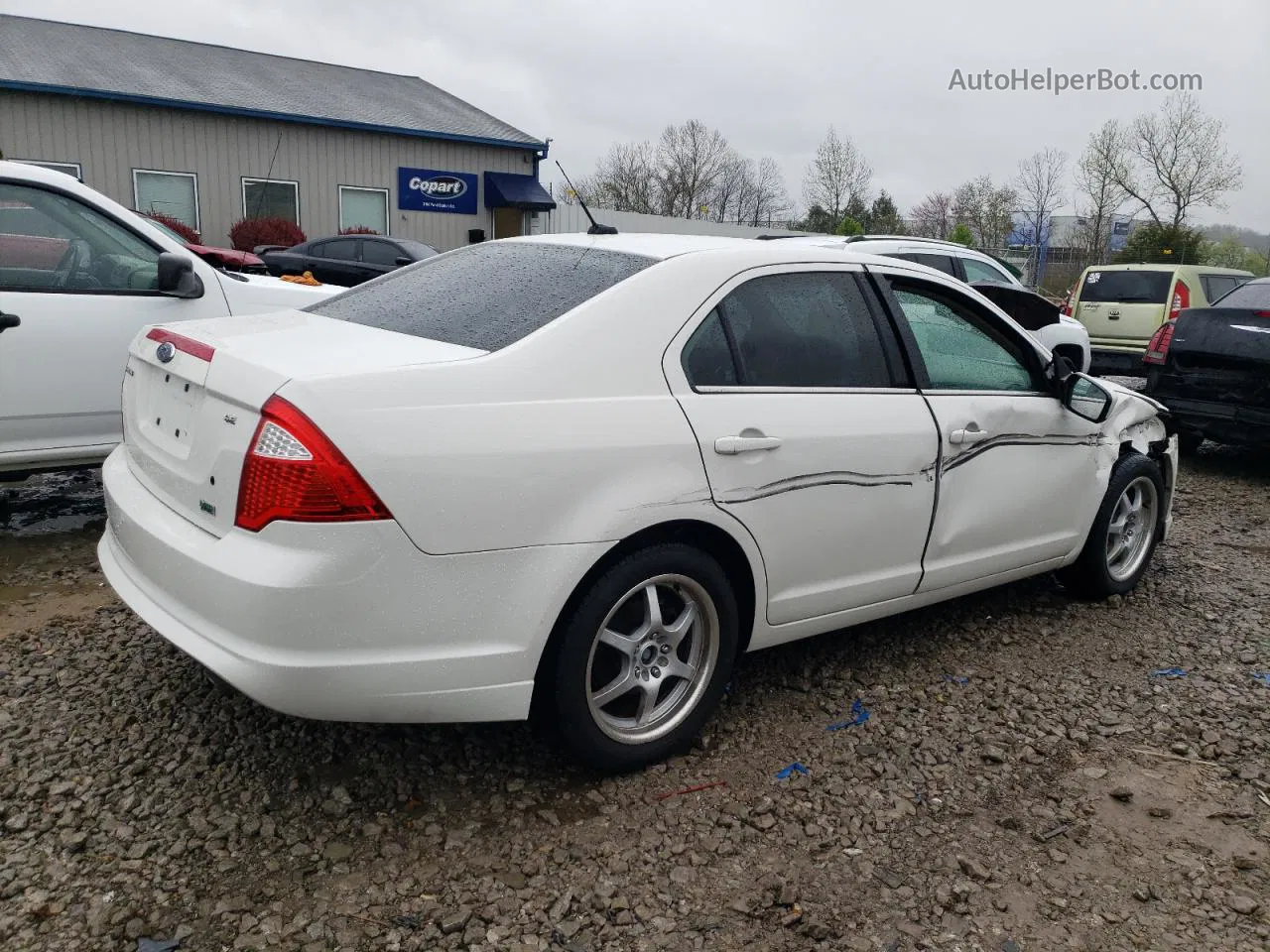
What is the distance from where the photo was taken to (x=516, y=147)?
23.8m

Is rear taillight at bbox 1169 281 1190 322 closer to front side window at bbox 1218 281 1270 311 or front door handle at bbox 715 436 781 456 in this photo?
front side window at bbox 1218 281 1270 311

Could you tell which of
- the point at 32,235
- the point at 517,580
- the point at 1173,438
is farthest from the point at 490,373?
the point at 1173,438

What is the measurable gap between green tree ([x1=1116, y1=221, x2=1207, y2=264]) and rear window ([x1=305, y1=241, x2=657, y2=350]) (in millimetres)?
32546

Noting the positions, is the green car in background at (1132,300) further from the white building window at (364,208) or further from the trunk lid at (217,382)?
the white building window at (364,208)

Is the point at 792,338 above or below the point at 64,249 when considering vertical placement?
below

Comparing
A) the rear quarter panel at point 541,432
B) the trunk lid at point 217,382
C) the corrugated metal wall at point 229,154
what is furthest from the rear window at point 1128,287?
the corrugated metal wall at point 229,154

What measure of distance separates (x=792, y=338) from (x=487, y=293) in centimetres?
98

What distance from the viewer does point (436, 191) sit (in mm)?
23156

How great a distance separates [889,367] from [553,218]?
2326cm

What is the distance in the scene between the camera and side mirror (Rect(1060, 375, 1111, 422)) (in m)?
4.18

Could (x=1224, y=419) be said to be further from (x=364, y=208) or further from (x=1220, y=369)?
(x=364, y=208)

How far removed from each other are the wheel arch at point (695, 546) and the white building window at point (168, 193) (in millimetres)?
19403

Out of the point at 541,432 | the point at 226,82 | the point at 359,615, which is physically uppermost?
the point at 226,82

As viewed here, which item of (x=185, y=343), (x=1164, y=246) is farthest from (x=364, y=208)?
(x=1164, y=246)
